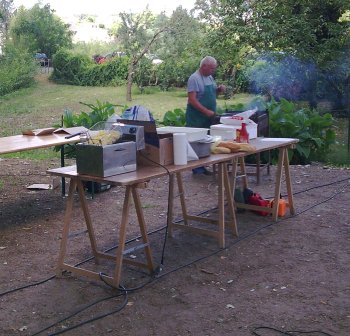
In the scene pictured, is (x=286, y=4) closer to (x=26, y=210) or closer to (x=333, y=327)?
(x=26, y=210)

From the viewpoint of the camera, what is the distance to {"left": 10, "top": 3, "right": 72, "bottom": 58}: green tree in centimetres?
2977

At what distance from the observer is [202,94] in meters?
7.23

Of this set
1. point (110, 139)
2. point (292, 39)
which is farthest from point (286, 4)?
point (110, 139)

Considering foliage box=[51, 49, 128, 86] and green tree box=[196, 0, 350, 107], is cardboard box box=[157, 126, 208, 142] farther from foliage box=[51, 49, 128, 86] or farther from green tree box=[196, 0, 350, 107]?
foliage box=[51, 49, 128, 86]

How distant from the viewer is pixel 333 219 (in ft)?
18.5

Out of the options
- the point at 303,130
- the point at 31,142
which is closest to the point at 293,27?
the point at 303,130

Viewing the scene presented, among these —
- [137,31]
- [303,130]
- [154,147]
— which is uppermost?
[137,31]

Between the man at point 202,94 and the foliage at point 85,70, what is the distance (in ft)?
63.2

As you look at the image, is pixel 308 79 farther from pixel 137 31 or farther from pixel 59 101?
pixel 59 101

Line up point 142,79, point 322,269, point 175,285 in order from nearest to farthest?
point 175,285, point 322,269, point 142,79

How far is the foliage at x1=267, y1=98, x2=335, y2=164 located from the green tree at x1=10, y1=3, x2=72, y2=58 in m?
22.6

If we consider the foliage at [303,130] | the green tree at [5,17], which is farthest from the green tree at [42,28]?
the foliage at [303,130]

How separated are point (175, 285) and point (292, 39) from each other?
10.0m

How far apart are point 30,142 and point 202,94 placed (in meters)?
2.44
